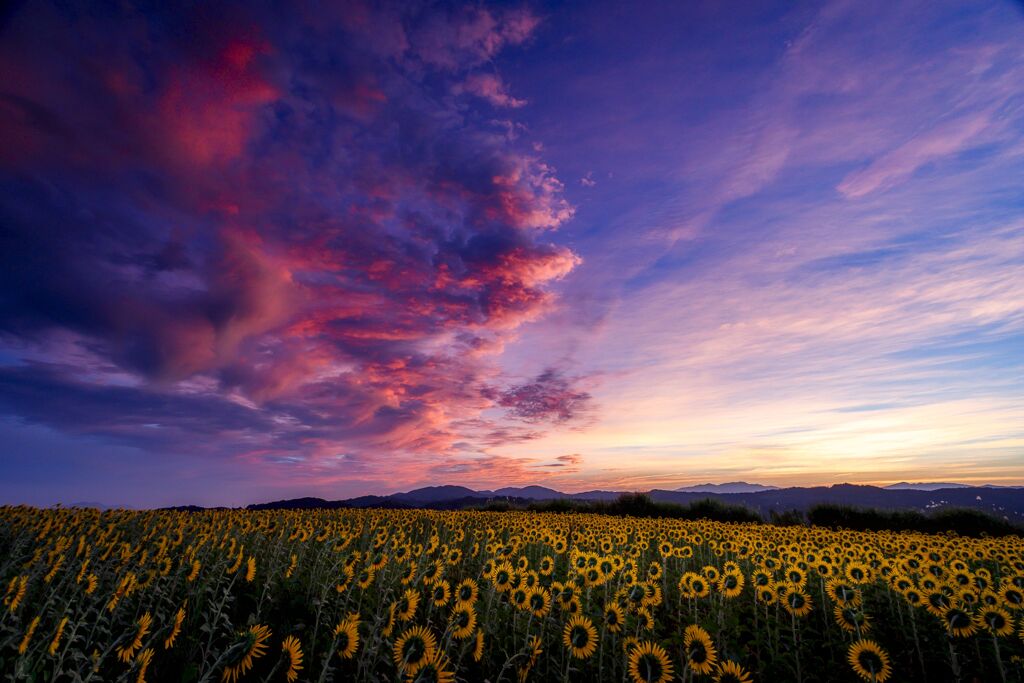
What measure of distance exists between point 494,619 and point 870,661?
4984mm

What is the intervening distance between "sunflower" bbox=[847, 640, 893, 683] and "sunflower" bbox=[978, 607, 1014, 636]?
2398mm

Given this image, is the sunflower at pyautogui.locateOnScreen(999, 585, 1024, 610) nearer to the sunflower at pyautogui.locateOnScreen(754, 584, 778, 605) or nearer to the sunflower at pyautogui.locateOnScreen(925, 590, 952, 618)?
the sunflower at pyautogui.locateOnScreen(925, 590, 952, 618)

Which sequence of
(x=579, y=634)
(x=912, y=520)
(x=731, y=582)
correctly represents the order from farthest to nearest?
1. (x=912, y=520)
2. (x=731, y=582)
3. (x=579, y=634)

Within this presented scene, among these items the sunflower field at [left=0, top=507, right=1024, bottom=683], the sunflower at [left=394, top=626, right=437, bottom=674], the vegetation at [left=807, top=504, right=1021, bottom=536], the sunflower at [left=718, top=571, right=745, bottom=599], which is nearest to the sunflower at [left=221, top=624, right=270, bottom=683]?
the sunflower field at [left=0, top=507, right=1024, bottom=683]

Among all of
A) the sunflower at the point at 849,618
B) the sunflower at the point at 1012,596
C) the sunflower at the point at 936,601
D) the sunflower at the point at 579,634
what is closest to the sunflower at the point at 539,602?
the sunflower at the point at 579,634

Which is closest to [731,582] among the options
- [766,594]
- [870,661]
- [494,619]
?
[766,594]

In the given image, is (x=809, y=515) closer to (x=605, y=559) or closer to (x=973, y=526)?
(x=973, y=526)

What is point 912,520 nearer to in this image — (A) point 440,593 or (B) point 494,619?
(B) point 494,619

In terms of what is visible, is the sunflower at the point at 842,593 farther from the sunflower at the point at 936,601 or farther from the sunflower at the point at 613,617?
the sunflower at the point at 613,617

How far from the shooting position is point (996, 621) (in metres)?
6.68

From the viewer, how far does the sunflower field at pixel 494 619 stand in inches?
206

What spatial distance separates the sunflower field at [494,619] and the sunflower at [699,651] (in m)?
0.02

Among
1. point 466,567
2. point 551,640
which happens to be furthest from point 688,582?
point 466,567

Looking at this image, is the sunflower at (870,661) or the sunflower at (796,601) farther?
the sunflower at (796,601)
